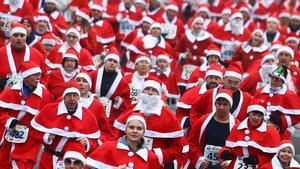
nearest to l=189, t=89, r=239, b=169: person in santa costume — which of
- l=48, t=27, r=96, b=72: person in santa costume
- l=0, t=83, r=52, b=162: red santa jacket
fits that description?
l=0, t=83, r=52, b=162: red santa jacket

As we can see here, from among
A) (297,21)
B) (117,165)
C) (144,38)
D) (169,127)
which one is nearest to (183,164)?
(169,127)

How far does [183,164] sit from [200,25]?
24.0 ft

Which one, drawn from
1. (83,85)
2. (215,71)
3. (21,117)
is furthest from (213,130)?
(21,117)

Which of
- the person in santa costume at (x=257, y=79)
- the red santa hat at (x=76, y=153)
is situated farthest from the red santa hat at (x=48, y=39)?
the red santa hat at (x=76, y=153)

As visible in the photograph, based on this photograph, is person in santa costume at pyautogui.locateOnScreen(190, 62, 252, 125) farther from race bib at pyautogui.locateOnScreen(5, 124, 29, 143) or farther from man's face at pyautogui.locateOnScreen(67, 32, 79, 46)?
man's face at pyautogui.locateOnScreen(67, 32, 79, 46)

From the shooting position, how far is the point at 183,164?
14602 millimetres

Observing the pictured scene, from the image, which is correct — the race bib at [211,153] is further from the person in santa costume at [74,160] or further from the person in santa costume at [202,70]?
the person in santa costume at [202,70]

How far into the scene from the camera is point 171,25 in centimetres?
2295

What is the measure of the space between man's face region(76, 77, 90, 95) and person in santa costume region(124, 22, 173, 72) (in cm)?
530

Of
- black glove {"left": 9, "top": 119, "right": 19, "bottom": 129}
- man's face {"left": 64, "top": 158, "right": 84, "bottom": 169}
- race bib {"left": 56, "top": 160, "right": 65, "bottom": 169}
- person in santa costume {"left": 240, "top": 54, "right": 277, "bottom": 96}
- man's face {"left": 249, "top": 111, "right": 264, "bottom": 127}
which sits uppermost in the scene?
person in santa costume {"left": 240, "top": 54, "right": 277, "bottom": 96}

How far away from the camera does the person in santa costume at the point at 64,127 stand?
13266 mm

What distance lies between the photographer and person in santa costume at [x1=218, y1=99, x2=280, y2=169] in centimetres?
1348

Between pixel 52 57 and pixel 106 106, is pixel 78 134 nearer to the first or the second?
pixel 106 106

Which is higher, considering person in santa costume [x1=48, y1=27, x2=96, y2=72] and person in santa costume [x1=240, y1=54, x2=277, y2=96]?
person in santa costume [x1=48, y1=27, x2=96, y2=72]
